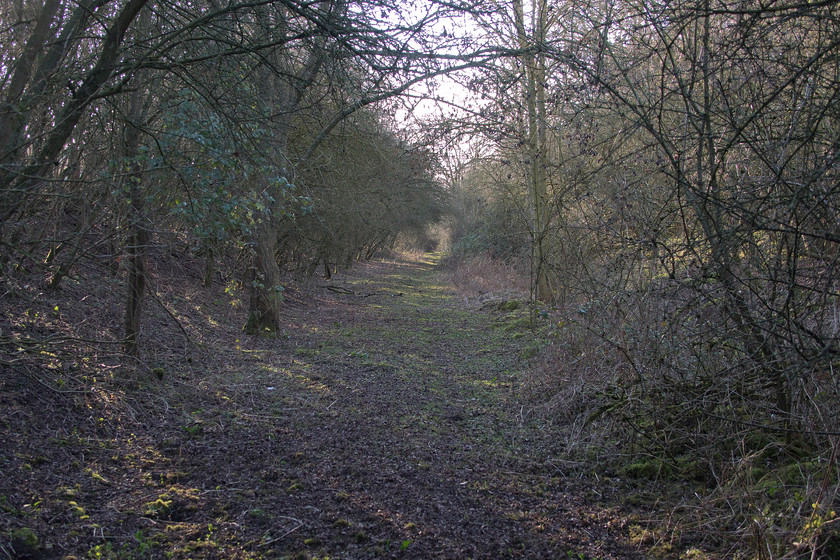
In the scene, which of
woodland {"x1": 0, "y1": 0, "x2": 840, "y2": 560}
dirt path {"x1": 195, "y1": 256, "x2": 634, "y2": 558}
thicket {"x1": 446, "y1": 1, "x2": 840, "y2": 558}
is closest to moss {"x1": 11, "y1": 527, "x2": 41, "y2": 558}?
woodland {"x1": 0, "y1": 0, "x2": 840, "y2": 560}

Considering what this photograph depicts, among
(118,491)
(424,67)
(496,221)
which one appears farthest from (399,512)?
(496,221)

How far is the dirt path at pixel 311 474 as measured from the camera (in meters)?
3.18

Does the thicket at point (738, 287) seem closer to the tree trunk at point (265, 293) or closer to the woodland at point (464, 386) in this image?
the woodland at point (464, 386)

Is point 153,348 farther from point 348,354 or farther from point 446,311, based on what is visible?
point 446,311

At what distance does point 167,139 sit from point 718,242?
4.74 metres

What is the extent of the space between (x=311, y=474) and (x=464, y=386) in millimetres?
3543

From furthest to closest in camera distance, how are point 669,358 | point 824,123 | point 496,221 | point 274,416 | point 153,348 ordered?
point 496,221 → point 153,348 → point 274,416 → point 669,358 → point 824,123

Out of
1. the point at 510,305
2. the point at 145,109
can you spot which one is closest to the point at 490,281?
the point at 510,305

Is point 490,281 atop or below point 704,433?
atop

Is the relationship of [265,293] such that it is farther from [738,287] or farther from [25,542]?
[738,287]

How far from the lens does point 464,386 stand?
7371 mm

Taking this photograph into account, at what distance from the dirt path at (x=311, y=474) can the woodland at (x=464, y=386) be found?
3 cm

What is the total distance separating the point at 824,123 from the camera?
3.71m

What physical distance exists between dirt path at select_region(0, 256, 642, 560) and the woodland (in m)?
0.03
